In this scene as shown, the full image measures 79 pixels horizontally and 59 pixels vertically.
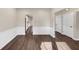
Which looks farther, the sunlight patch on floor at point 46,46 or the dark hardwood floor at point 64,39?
the dark hardwood floor at point 64,39

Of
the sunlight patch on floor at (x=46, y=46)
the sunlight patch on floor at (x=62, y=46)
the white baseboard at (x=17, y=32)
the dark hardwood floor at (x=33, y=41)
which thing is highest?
the white baseboard at (x=17, y=32)

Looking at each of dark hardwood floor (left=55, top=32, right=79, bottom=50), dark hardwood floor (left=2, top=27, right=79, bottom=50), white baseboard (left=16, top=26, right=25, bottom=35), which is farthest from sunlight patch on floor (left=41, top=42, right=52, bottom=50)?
white baseboard (left=16, top=26, right=25, bottom=35)

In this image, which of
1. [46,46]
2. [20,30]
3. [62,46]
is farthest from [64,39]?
[20,30]

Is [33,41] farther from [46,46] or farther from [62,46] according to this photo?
[62,46]

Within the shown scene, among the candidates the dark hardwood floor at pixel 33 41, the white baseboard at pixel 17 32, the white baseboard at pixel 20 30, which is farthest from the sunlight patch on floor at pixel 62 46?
the white baseboard at pixel 20 30

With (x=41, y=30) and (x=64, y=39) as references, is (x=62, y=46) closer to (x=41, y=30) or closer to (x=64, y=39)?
(x=64, y=39)

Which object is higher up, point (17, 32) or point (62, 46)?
point (17, 32)

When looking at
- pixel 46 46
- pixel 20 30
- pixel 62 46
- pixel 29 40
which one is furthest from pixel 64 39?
pixel 20 30

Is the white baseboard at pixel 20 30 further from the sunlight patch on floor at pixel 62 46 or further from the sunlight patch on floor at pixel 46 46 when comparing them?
the sunlight patch on floor at pixel 62 46

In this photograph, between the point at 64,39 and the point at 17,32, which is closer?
the point at 17,32
